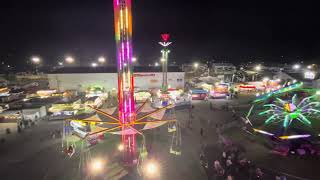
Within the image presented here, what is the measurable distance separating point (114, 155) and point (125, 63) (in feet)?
24.1

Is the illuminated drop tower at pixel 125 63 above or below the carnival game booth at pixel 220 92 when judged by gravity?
above

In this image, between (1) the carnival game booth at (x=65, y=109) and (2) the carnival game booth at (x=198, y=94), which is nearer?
(1) the carnival game booth at (x=65, y=109)

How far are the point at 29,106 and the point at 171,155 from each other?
1791cm

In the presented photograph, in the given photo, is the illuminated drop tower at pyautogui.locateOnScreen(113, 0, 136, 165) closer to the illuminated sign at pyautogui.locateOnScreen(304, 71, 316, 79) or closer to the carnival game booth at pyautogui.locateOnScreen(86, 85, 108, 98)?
the carnival game booth at pyautogui.locateOnScreen(86, 85, 108, 98)

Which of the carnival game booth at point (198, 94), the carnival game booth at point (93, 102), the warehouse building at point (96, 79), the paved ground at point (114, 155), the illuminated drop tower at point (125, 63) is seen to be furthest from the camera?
the warehouse building at point (96, 79)

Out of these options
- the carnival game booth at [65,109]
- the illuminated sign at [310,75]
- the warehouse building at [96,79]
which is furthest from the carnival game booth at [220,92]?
the carnival game booth at [65,109]

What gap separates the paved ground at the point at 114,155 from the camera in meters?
13.6

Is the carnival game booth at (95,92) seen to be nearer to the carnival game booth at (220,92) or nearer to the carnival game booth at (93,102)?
the carnival game booth at (93,102)

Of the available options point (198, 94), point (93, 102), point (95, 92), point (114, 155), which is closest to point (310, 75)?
point (198, 94)

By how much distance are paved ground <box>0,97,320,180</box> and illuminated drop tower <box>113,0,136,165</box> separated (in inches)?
138

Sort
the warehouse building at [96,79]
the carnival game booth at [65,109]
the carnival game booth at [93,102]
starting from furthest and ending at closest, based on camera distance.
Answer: the warehouse building at [96,79], the carnival game booth at [93,102], the carnival game booth at [65,109]

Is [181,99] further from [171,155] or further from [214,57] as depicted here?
[214,57]

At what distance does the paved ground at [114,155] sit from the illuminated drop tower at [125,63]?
11.5 ft

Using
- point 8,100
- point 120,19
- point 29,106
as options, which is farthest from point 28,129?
point 120,19
